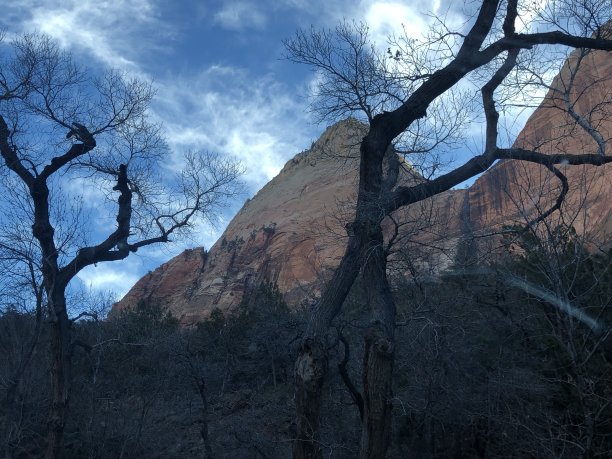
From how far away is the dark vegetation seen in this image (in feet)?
26.5

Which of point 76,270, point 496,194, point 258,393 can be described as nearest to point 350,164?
point 496,194

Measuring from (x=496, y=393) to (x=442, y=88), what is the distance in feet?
20.0

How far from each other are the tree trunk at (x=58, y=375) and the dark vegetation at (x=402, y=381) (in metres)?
0.40

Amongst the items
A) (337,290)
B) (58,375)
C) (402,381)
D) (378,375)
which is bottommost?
(378,375)

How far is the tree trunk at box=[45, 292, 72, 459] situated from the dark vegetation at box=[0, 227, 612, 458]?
40cm

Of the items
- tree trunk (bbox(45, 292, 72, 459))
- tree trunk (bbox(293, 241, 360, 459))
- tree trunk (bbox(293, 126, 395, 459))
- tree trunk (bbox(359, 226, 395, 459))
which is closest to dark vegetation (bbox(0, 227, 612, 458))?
tree trunk (bbox(45, 292, 72, 459))

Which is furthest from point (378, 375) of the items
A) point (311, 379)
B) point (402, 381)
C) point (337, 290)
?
point (402, 381)

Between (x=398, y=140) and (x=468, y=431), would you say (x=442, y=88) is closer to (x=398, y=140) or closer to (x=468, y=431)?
(x=398, y=140)

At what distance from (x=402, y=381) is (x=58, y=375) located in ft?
23.5

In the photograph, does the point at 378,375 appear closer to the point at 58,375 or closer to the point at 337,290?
the point at 337,290

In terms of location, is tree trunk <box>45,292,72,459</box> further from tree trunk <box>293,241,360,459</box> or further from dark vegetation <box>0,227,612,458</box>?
tree trunk <box>293,241,360,459</box>

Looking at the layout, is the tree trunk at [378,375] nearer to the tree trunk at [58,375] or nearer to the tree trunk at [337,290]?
the tree trunk at [337,290]

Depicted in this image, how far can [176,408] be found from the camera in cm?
1856

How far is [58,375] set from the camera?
949 cm
